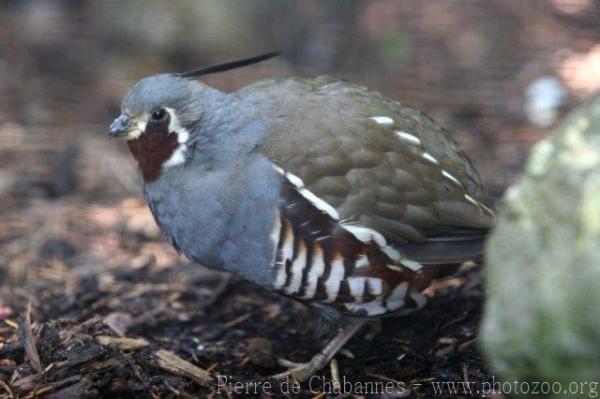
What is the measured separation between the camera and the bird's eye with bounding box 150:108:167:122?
449cm

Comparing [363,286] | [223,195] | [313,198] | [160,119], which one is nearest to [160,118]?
[160,119]

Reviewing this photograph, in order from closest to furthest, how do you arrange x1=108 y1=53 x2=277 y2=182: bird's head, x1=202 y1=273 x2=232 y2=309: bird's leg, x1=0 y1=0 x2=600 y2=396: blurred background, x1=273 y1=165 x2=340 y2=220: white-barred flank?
x1=273 y1=165 x2=340 y2=220: white-barred flank < x1=108 y1=53 x2=277 y2=182: bird's head < x1=202 y1=273 x2=232 y2=309: bird's leg < x1=0 y1=0 x2=600 y2=396: blurred background

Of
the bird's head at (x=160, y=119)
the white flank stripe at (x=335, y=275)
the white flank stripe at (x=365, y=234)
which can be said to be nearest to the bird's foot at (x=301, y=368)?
the white flank stripe at (x=335, y=275)

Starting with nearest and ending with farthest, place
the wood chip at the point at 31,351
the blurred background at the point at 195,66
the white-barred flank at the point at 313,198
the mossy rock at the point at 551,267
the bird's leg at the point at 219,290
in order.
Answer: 1. the mossy rock at the point at 551,267
2. the wood chip at the point at 31,351
3. the white-barred flank at the point at 313,198
4. the bird's leg at the point at 219,290
5. the blurred background at the point at 195,66

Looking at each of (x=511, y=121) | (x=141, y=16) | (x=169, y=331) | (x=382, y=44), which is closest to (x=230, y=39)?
(x=141, y=16)

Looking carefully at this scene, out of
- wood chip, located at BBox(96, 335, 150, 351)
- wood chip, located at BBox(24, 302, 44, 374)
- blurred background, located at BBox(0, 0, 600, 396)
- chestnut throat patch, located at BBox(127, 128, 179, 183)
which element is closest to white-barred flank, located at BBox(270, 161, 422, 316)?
chestnut throat patch, located at BBox(127, 128, 179, 183)

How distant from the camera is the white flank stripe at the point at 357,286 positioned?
14.2 feet

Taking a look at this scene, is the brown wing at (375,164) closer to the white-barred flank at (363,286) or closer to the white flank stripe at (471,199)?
the white flank stripe at (471,199)

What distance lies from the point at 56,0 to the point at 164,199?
5.59 m

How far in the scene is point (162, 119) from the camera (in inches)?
177

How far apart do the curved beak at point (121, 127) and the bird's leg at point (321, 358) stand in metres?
1.47

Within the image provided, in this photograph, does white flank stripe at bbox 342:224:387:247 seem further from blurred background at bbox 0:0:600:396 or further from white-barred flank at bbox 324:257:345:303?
blurred background at bbox 0:0:600:396

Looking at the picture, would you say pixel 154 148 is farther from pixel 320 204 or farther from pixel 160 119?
pixel 320 204

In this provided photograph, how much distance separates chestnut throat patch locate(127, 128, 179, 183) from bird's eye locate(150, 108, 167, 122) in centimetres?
5
